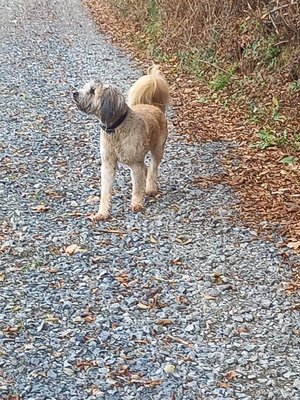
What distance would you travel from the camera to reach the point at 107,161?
6.79 metres

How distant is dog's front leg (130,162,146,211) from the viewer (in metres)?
6.81

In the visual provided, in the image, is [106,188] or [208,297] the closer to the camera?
[208,297]

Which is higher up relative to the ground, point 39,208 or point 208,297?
point 39,208

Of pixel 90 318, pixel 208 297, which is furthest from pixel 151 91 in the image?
pixel 90 318

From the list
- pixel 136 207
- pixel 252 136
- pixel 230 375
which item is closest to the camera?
pixel 230 375

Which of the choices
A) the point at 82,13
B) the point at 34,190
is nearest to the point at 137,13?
the point at 82,13

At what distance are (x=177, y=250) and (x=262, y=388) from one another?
2.13 metres

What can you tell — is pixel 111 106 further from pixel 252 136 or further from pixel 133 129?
pixel 252 136

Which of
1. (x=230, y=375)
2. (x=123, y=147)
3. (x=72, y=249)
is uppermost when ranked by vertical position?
(x=123, y=147)

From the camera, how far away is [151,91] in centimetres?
744

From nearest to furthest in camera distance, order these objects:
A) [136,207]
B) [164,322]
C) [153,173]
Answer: [164,322] → [136,207] → [153,173]

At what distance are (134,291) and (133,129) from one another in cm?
193

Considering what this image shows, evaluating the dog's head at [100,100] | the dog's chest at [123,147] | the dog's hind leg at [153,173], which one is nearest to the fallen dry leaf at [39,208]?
the dog's chest at [123,147]

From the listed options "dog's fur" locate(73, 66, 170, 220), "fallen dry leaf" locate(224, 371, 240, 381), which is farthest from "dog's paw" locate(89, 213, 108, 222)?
"fallen dry leaf" locate(224, 371, 240, 381)
